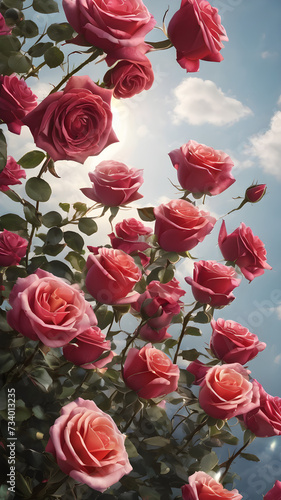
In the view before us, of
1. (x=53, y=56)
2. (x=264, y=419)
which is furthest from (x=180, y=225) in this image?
(x=264, y=419)

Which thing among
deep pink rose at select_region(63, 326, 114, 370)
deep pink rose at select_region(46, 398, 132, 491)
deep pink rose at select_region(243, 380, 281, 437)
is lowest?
deep pink rose at select_region(243, 380, 281, 437)

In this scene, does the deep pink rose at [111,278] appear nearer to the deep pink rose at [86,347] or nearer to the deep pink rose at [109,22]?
the deep pink rose at [86,347]

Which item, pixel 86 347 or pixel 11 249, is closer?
pixel 86 347

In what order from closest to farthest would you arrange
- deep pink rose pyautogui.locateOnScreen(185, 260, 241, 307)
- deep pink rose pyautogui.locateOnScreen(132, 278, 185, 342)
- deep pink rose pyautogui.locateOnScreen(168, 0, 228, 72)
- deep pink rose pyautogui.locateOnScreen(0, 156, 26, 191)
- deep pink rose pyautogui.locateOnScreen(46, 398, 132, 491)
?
deep pink rose pyautogui.locateOnScreen(46, 398, 132, 491), deep pink rose pyautogui.locateOnScreen(168, 0, 228, 72), deep pink rose pyautogui.locateOnScreen(132, 278, 185, 342), deep pink rose pyautogui.locateOnScreen(185, 260, 241, 307), deep pink rose pyautogui.locateOnScreen(0, 156, 26, 191)

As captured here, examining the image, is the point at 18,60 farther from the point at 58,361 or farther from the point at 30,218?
the point at 58,361

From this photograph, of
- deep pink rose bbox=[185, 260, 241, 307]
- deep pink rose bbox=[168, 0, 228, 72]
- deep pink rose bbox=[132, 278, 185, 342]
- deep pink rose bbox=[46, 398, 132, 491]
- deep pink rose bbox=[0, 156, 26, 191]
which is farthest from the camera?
deep pink rose bbox=[0, 156, 26, 191]

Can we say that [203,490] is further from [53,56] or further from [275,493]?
[53,56]

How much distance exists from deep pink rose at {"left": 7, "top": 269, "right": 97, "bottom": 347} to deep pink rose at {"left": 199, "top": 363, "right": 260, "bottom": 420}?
333 millimetres

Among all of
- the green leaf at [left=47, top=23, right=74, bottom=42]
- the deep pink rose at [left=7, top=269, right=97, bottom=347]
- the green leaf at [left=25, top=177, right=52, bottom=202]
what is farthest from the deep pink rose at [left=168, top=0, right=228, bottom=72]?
the deep pink rose at [left=7, top=269, right=97, bottom=347]

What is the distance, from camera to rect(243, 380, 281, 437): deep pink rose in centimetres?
103

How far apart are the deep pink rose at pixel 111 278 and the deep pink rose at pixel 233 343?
29 centimetres

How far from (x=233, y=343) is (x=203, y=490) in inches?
11.8

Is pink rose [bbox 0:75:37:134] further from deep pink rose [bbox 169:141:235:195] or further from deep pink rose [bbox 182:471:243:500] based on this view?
deep pink rose [bbox 182:471:243:500]

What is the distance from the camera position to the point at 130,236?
101 centimetres
